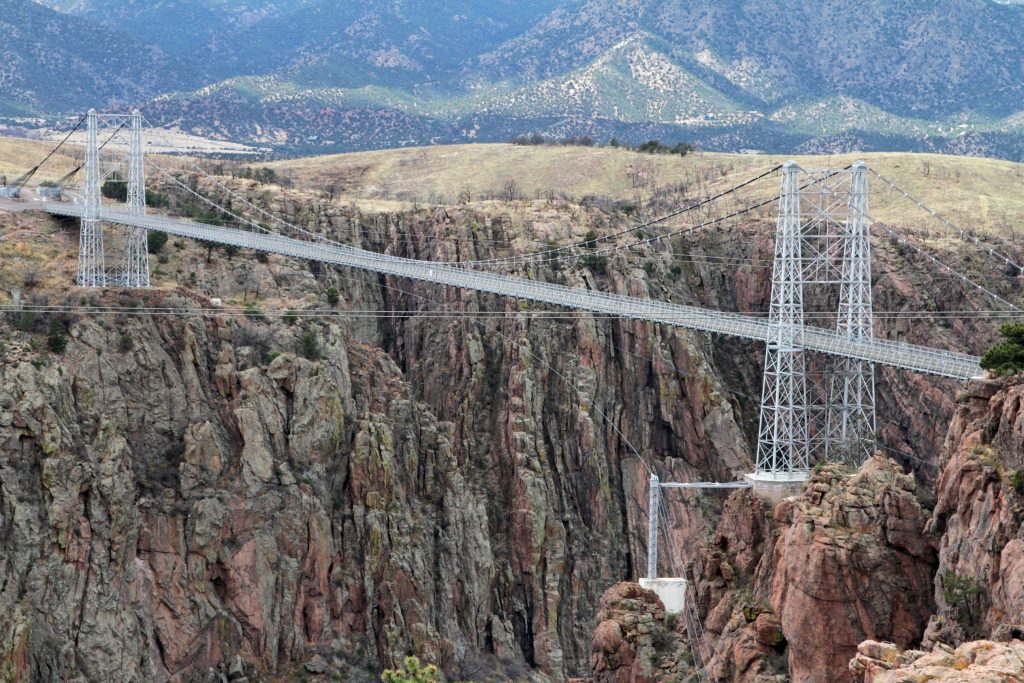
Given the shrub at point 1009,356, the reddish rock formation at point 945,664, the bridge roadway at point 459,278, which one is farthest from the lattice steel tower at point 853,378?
the reddish rock formation at point 945,664

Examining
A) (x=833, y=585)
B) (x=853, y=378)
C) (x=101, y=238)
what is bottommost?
(x=833, y=585)

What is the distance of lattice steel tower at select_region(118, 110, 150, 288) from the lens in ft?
255

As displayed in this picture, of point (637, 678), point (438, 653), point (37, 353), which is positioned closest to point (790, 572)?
point (637, 678)

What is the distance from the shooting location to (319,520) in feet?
233

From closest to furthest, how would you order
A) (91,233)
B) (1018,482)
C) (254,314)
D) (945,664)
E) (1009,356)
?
(945,664), (1018,482), (1009,356), (254,314), (91,233)

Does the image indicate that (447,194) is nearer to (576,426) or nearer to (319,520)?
(576,426)

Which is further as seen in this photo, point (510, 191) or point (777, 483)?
point (510, 191)

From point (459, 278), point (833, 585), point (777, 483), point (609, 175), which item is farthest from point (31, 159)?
point (833, 585)

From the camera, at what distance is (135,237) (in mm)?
79125

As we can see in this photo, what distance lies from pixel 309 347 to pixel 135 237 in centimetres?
1009

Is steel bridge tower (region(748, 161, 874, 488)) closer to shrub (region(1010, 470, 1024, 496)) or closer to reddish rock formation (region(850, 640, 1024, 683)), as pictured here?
shrub (region(1010, 470, 1024, 496))

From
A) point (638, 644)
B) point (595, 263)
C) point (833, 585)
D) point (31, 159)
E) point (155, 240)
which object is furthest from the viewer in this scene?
point (31, 159)

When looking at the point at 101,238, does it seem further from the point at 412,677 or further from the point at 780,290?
the point at 412,677

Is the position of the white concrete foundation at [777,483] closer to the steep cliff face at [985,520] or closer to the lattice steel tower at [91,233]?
the steep cliff face at [985,520]
